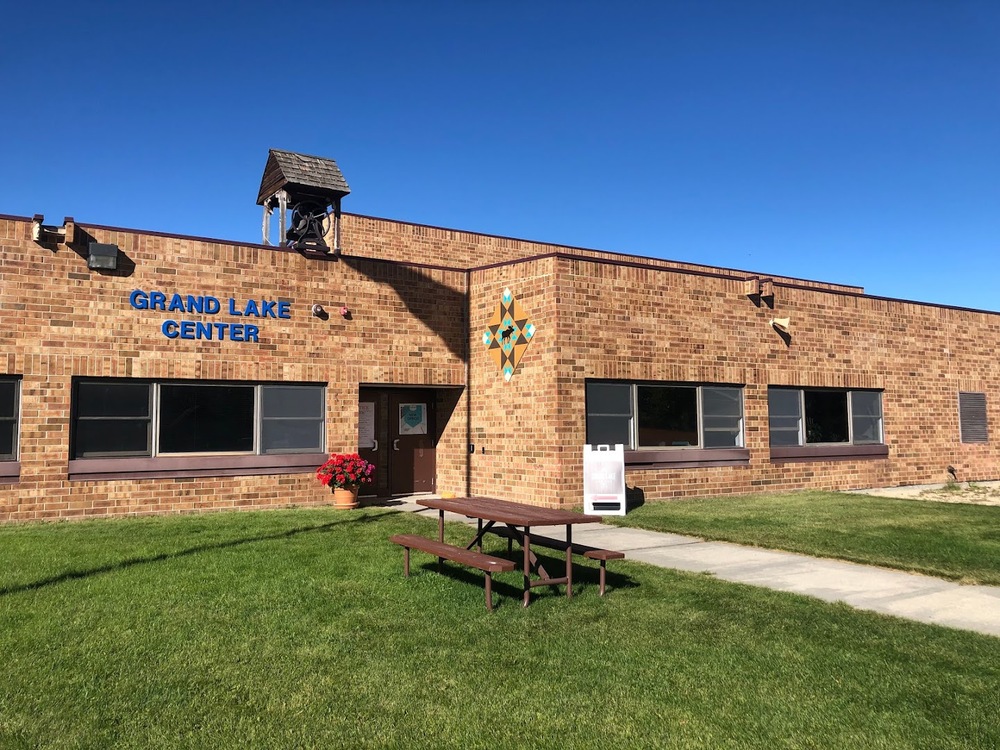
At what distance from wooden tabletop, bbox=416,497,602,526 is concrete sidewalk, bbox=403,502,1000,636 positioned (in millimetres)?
1444

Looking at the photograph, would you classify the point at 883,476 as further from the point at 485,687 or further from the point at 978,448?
the point at 485,687

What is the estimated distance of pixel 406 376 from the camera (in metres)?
14.8

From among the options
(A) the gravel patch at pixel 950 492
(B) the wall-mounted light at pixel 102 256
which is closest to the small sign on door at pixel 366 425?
(B) the wall-mounted light at pixel 102 256

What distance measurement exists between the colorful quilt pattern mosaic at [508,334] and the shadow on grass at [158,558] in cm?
419

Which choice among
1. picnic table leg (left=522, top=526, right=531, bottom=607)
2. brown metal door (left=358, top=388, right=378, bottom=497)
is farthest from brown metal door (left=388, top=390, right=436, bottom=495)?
picnic table leg (left=522, top=526, right=531, bottom=607)

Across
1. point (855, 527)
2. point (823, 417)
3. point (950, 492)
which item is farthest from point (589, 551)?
point (950, 492)

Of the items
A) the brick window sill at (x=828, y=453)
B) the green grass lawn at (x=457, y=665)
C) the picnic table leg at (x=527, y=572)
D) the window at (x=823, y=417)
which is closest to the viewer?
the green grass lawn at (x=457, y=665)

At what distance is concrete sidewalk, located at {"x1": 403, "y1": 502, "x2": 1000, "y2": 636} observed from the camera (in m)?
6.36

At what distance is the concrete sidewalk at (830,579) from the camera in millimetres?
6359

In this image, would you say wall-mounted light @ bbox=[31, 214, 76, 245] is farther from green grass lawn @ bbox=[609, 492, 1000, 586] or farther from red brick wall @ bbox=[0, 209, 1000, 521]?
green grass lawn @ bbox=[609, 492, 1000, 586]

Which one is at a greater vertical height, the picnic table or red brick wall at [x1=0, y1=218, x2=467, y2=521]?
red brick wall at [x1=0, y1=218, x2=467, y2=521]

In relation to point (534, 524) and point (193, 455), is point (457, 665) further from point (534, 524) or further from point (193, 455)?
point (193, 455)

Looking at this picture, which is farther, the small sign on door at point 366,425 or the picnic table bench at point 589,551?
the small sign on door at point 366,425

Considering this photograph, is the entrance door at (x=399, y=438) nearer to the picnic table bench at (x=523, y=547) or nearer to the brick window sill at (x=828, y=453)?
the brick window sill at (x=828, y=453)
